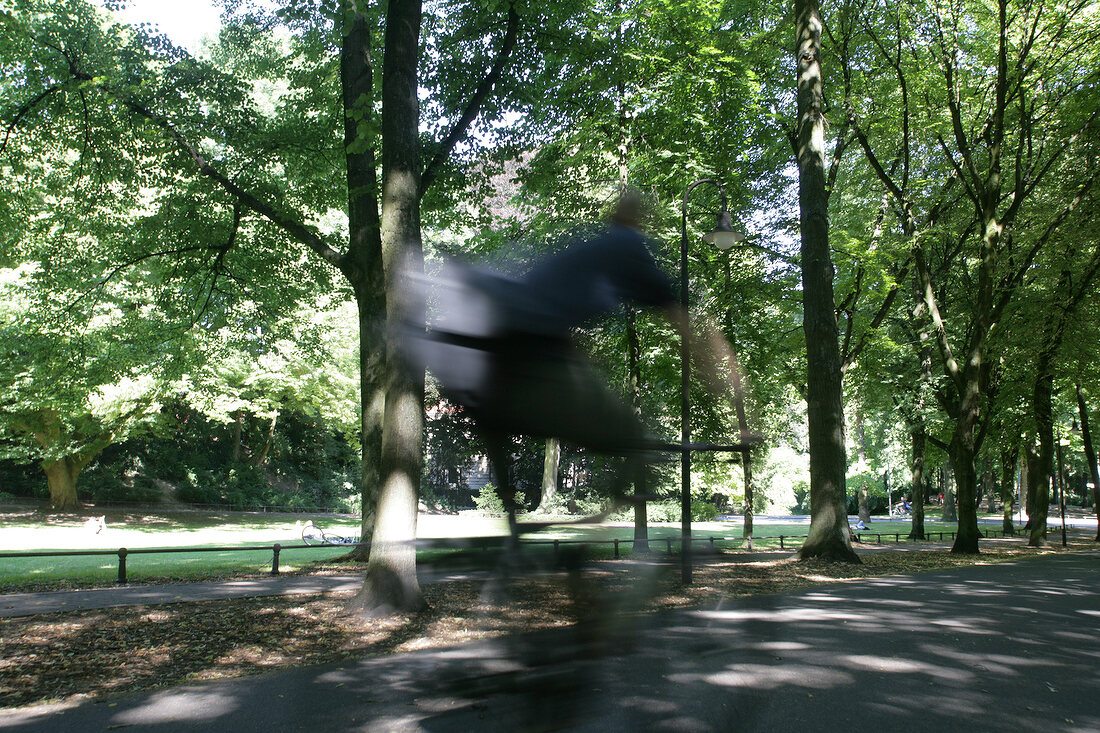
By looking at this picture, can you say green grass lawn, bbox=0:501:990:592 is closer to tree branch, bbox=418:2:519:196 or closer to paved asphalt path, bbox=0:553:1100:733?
paved asphalt path, bbox=0:553:1100:733

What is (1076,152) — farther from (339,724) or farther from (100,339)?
(100,339)

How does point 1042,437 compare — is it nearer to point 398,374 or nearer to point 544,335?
point 398,374

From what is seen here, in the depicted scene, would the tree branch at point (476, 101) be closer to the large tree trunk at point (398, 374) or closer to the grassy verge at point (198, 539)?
the large tree trunk at point (398, 374)

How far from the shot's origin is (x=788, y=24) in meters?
16.0

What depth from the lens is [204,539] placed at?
24766 mm

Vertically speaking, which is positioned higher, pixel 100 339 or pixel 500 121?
pixel 500 121

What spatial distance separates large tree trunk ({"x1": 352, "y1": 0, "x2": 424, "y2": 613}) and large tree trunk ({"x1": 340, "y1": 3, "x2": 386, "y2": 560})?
7.61 feet

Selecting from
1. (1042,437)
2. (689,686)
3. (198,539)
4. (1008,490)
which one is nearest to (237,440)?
(198,539)

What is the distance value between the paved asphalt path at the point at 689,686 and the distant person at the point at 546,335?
3.40 feet

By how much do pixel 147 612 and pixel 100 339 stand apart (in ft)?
35.2

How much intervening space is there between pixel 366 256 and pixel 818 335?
28.5 feet

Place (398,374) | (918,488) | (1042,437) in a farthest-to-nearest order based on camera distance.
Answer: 1. (918,488)
2. (1042,437)
3. (398,374)

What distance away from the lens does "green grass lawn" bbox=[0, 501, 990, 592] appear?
3551 millimetres

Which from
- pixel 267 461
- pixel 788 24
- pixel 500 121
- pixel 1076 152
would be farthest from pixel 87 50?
pixel 267 461
